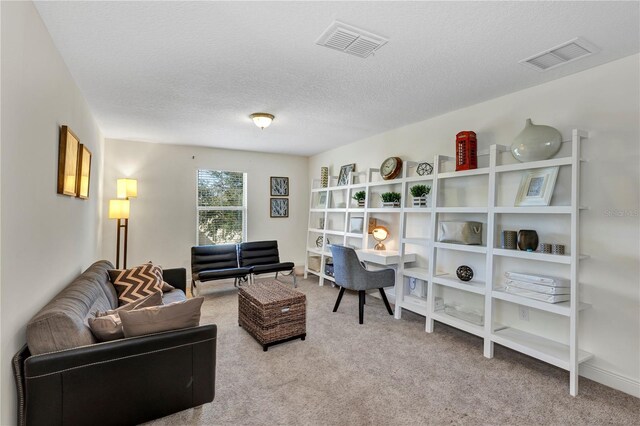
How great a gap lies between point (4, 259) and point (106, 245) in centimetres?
400

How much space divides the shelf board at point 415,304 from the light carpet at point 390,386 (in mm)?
293

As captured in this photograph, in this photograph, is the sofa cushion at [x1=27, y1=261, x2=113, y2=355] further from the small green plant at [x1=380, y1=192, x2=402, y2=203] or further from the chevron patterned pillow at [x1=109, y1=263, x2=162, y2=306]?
the small green plant at [x1=380, y1=192, x2=402, y2=203]

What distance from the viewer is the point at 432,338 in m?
3.20

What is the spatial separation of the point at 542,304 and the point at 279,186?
4.82 m

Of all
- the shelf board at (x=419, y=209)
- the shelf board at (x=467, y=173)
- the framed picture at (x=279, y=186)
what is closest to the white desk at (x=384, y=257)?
the shelf board at (x=419, y=209)

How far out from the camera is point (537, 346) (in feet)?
8.48

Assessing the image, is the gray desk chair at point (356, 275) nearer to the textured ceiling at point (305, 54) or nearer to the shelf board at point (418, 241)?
the shelf board at point (418, 241)

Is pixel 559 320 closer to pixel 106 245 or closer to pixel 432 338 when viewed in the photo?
pixel 432 338

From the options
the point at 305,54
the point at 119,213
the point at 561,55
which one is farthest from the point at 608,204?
the point at 119,213

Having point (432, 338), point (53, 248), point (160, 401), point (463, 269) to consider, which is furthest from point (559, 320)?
point (53, 248)

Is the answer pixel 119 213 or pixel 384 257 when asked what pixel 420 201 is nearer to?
pixel 384 257

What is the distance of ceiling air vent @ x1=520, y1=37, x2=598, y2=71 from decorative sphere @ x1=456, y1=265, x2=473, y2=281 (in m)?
1.89

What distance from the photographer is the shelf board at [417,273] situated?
3.54m

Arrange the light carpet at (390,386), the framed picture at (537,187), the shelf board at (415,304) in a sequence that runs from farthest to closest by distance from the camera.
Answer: the shelf board at (415,304) → the framed picture at (537,187) → the light carpet at (390,386)
